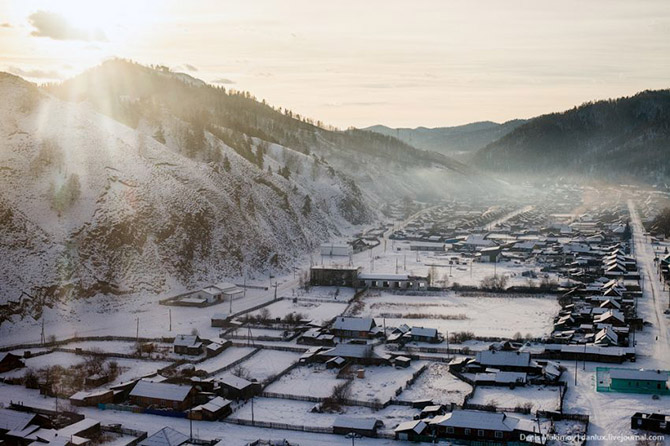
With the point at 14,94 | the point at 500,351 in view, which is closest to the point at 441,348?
the point at 500,351

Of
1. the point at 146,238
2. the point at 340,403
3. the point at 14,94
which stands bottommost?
the point at 340,403

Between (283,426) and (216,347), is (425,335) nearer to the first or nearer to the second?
(216,347)

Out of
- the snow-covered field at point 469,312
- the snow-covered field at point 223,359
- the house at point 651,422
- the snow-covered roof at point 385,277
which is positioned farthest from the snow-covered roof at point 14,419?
the snow-covered roof at point 385,277

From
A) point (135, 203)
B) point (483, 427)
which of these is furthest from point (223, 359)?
point (135, 203)

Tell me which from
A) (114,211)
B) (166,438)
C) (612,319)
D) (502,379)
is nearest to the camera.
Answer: (166,438)

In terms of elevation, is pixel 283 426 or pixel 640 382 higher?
pixel 640 382

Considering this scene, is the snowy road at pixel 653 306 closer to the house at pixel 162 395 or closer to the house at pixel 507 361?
the house at pixel 507 361

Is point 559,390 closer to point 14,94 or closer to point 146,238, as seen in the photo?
point 146,238
